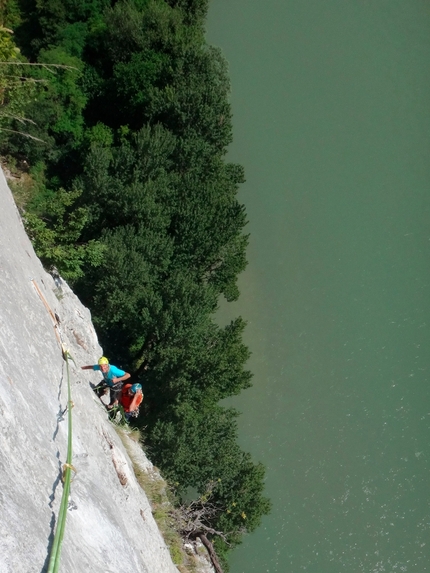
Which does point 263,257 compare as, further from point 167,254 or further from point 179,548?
point 179,548

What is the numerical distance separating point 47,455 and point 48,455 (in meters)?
0.03

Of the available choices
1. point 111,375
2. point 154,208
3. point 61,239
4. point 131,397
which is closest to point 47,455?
point 111,375

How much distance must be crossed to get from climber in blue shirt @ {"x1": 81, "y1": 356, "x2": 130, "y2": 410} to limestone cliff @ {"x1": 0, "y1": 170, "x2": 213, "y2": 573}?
0.31m

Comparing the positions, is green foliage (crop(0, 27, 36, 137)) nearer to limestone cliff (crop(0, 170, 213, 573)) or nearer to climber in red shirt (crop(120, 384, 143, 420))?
limestone cliff (crop(0, 170, 213, 573))

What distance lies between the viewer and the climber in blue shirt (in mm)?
10169

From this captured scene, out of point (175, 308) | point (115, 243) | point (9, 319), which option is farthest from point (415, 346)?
point (9, 319)

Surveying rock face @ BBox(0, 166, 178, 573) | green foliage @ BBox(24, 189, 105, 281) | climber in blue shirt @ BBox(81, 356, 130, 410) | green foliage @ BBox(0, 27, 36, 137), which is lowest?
rock face @ BBox(0, 166, 178, 573)

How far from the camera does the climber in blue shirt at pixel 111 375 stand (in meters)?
10.2

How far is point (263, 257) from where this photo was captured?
64.0ft

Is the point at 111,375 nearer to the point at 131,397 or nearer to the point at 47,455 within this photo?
the point at 131,397

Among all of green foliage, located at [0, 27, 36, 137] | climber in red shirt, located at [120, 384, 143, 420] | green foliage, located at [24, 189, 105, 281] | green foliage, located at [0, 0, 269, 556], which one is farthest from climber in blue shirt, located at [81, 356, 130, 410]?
green foliage, located at [0, 27, 36, 137]

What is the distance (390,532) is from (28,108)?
1478 centimetres

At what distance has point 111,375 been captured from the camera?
1047 centimetres

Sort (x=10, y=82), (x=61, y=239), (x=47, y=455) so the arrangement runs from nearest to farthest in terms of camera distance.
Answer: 1. (x=47, y=455)
2. (x=10, y=82)
3. (x=61, y=239)
